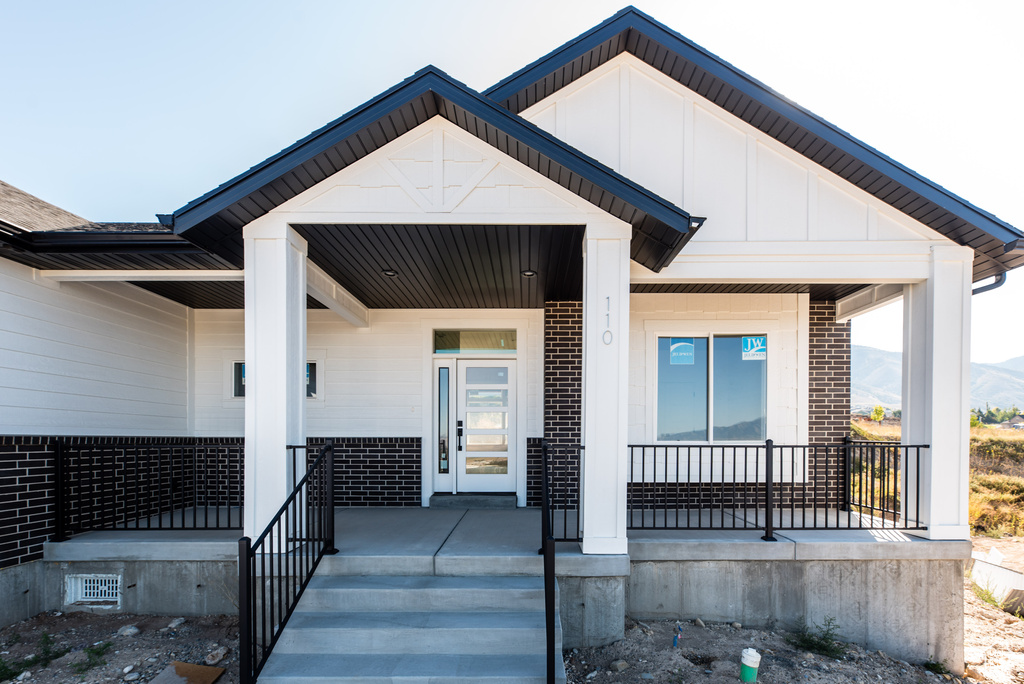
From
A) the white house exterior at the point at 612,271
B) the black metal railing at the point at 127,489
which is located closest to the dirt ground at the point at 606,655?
the white house exterior at the point at 612,271

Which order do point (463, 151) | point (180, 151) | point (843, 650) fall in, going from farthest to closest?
point (180, 151) → point (843, 650) → point (463, 151)

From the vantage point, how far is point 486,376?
8523mm

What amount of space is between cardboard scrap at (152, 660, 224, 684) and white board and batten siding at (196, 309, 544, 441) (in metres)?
3.95

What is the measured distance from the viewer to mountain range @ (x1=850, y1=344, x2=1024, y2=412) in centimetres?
10325

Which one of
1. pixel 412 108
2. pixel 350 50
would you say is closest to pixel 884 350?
pixel 350 50

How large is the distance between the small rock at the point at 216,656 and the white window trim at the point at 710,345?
530 centimetres

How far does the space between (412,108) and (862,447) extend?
5562 mm

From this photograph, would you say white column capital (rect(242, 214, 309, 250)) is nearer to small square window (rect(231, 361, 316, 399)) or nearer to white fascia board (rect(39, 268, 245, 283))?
white fascia board (rect(39, 268, 245, 283))

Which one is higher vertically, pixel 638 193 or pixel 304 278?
pixel 638 193

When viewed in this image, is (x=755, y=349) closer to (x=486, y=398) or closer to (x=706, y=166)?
(x=706, y=166)

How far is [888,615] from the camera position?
559cm

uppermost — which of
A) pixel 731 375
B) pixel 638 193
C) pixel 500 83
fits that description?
pixel 500 83

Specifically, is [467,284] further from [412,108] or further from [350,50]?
[350,50]

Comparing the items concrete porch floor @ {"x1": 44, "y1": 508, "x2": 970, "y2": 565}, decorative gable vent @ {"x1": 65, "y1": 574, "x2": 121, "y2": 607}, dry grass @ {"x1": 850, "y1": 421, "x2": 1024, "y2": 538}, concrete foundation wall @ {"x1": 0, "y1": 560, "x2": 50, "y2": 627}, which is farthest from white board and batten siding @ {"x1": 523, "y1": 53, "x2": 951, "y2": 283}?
concrete foundation wall @ {"x1": 0, "y1": 560, "x2": 50, "y2": 627}
